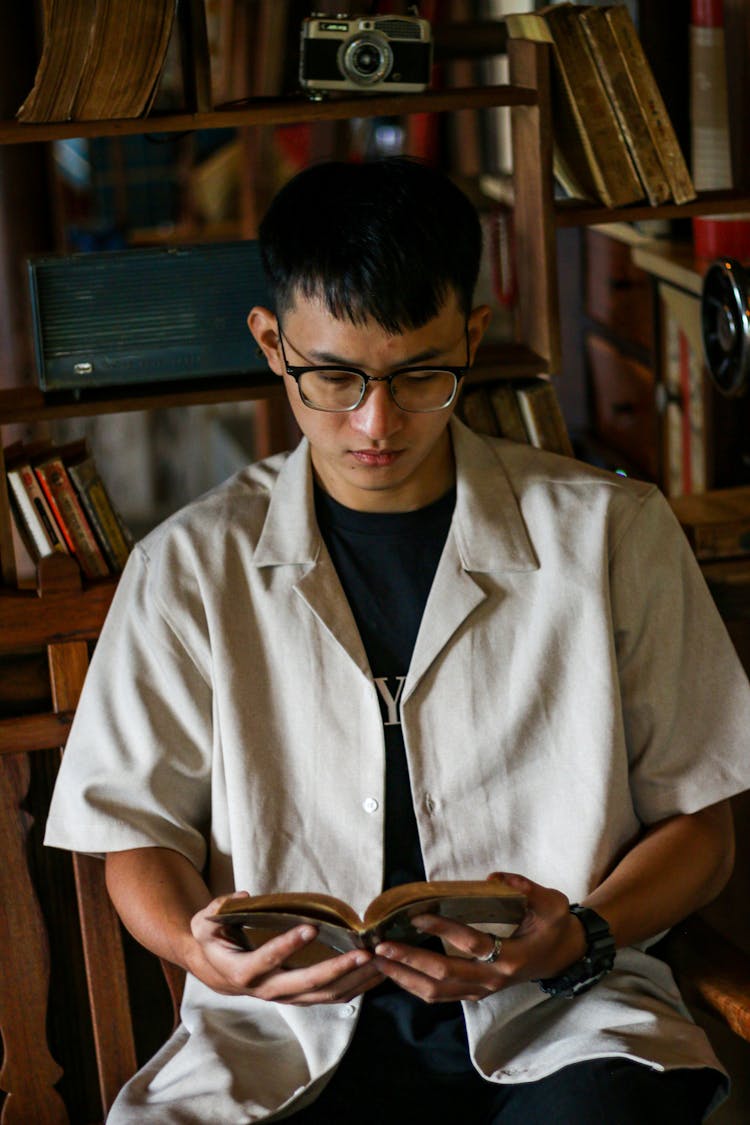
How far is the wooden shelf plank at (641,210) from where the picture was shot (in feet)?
6.77

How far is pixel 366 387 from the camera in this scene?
62.9 inches

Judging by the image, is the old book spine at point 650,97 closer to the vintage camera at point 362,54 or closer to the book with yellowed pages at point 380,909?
the vintage camera at point 362,54

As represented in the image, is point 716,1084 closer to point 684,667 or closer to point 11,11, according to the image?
point 684,667

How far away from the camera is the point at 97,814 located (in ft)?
5.50

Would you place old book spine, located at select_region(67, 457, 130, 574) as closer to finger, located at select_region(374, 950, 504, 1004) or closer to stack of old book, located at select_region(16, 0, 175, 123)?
stack of old book, located at select_region(16, 0, 175, 123)

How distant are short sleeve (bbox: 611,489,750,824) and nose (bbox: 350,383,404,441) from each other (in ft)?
1.10

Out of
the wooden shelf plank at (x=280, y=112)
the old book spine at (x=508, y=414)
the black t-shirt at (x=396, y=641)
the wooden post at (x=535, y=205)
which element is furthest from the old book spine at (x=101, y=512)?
the wooden post at (x=535, y=205)

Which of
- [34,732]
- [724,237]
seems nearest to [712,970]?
[34,732]

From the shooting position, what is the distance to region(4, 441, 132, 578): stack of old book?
1942 mm

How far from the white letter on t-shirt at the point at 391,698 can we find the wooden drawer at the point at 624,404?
174 centimetres

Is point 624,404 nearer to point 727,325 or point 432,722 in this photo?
point 727,325

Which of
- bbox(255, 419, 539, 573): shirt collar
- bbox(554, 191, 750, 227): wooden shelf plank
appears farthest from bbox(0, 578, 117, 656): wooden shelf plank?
bbox(554, 191, 750, 227): wooden shelf plank

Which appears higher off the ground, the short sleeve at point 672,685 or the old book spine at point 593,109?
the old book spine at point 593,109

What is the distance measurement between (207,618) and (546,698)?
434 mm
